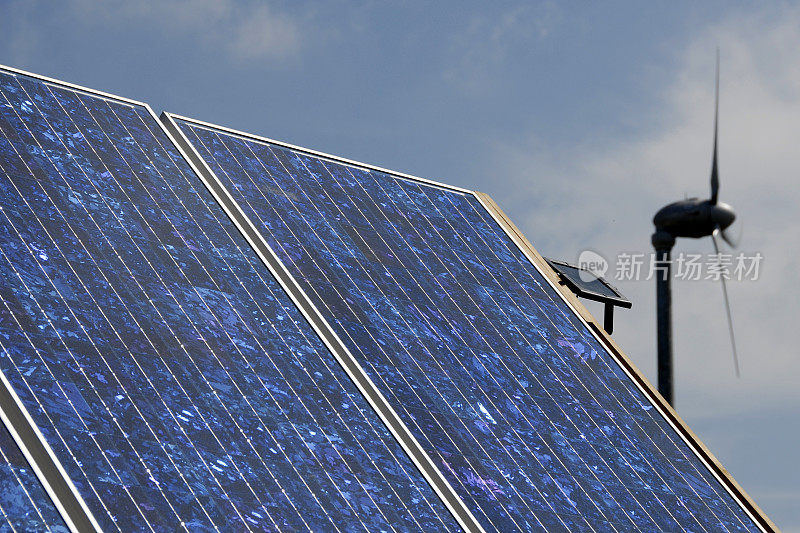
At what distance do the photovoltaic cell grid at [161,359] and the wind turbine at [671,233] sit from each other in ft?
41.7

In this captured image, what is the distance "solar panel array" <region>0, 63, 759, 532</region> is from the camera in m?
12.5

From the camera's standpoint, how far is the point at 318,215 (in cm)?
1908

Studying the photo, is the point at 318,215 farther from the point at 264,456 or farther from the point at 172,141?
the point at 264,456

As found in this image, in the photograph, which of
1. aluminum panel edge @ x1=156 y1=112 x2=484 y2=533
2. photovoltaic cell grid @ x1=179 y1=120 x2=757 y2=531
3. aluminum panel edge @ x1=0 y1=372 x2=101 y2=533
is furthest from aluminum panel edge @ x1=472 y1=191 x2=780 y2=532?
aluminum panel edge @ x1=0 y1=372 x2=101 y2=533

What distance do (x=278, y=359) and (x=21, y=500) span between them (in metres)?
4.73

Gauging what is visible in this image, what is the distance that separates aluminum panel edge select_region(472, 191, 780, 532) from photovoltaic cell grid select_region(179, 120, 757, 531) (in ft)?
0.58

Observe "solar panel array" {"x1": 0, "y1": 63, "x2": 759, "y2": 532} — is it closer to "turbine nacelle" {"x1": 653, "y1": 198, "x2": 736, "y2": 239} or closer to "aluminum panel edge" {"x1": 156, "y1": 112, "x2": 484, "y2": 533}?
"aluminum panel edge" {"x1": 156, "y1": 112, "x2": 484, "y2": 533}

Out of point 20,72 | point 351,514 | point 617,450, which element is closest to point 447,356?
point 617,450

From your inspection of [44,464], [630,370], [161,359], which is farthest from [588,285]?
[44,464]

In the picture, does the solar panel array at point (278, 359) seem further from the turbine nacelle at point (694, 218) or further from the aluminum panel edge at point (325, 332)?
the turbine nacelle at point (694, 218)

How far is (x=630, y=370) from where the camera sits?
19.5 metres

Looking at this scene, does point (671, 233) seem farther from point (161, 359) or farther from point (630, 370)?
point (161, 359)

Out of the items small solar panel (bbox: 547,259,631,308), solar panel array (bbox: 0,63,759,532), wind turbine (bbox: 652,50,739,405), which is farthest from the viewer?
wind turbine (bbox: 652,50,739,405)

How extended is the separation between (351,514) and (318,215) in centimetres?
696
